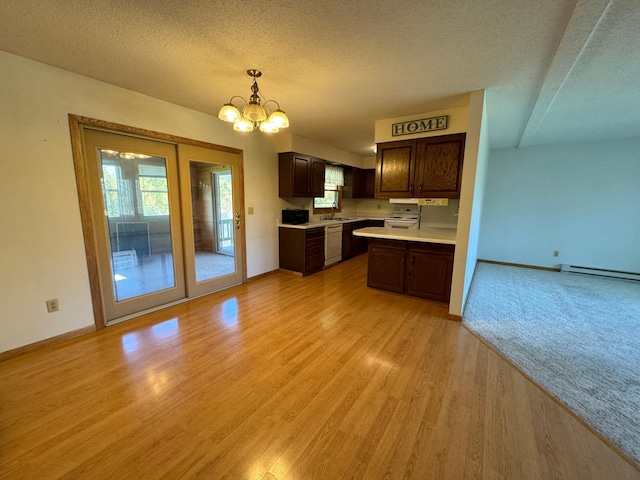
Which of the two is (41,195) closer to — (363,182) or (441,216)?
(441,216)

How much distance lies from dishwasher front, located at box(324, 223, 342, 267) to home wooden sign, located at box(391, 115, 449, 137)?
2.20 meters

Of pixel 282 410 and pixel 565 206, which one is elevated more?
pixel 565 206

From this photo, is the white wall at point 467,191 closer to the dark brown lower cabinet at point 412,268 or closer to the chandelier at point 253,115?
the dark brown lower cabinet at point 412,268

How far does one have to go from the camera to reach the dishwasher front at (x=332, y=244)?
509cm

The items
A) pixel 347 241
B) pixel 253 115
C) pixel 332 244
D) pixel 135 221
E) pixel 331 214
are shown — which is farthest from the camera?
pixel 331 214

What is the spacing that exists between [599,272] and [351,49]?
614 cm

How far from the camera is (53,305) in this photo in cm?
238

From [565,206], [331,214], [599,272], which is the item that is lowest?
[599,272]

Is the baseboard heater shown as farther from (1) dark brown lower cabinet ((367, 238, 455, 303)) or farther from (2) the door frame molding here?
(2) the door frame molding

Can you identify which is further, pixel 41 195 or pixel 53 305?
pixel 53 305

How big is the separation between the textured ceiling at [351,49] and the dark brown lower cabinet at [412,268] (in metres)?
1.76

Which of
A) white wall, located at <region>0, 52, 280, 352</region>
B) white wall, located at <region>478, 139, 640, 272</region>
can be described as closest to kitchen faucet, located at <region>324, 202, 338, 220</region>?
white wall, located at <region>478, 139, 640, 272</region>

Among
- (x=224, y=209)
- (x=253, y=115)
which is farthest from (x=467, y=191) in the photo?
(x=224, y=209)

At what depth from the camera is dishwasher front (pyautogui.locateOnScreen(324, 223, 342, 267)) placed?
5.09 m
